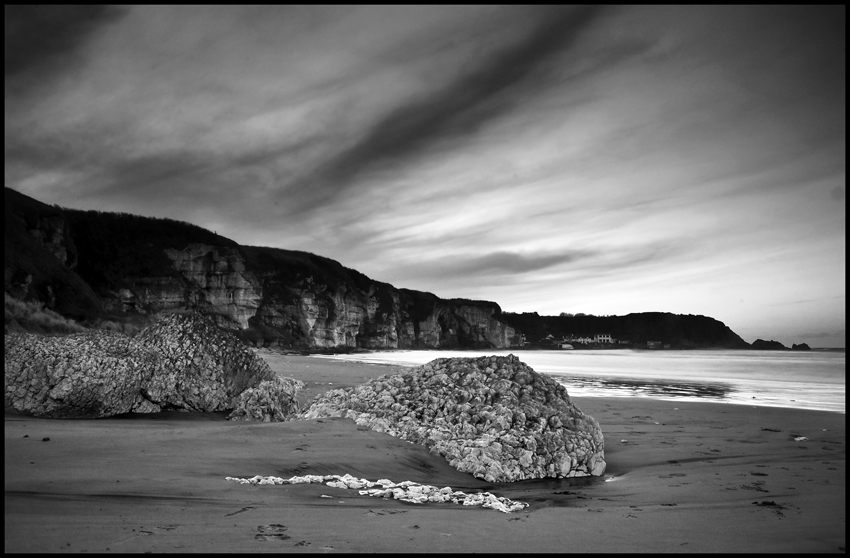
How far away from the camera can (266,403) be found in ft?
26.3

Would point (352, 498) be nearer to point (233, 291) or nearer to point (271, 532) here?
point (271, 532)

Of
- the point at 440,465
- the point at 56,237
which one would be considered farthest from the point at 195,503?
the point at 56,237

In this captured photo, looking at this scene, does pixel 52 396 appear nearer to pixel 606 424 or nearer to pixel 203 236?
pixel 606 424

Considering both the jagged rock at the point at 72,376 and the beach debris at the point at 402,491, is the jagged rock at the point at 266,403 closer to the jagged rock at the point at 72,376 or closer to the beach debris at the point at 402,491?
the jagged rock at the point at 72,376

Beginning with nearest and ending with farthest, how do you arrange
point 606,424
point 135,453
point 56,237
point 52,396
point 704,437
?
1. point 135,453
2. point 52,396
3. point 704,437
4. point 606,424
5. point 56,237

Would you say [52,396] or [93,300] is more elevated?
[93,300]

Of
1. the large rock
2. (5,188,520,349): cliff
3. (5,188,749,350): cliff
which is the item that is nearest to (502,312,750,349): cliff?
(5,188,749,350): cliff

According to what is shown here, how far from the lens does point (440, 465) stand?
562 centimetres

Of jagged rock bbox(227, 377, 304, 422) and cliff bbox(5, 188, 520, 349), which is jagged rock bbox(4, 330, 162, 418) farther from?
cliff bbox(5, 188, 520, 349)

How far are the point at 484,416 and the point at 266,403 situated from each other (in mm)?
3437

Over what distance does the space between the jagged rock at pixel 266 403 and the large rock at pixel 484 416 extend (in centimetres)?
87

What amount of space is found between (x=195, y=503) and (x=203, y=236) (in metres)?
90.7

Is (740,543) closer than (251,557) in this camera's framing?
No

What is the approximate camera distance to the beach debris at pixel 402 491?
13.9 ft
